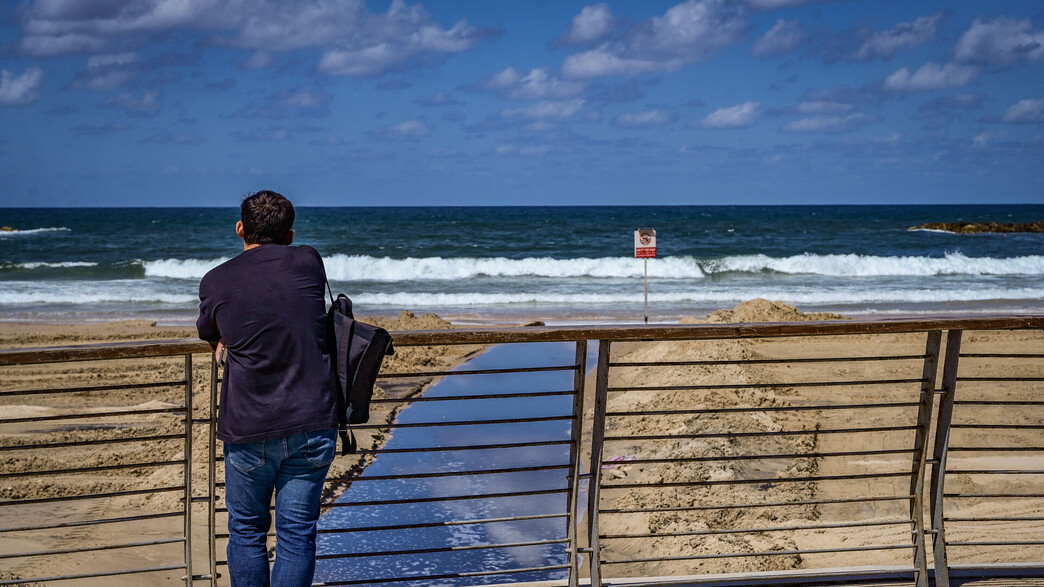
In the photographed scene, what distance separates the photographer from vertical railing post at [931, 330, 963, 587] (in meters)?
2.91

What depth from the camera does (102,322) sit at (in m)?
16.5

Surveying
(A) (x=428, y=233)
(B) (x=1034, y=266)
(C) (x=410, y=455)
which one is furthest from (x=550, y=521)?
(A) (x=428, y=233)

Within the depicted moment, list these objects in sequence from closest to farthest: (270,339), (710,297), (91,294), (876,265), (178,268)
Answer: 1. (270,339)
2. (710,297)
3. (91,294)
4. (178,268)
5. (876,265)

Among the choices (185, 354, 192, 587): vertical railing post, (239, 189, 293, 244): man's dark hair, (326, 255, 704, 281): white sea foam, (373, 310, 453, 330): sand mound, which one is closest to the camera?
(239, 189, 293, 244): man's dark hair

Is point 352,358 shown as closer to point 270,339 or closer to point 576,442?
point 270,339

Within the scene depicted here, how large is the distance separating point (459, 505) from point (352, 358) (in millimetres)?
3167

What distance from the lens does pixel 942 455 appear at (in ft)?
9.79

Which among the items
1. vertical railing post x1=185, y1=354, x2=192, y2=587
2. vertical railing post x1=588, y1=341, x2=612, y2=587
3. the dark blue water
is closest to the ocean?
the dark blue water

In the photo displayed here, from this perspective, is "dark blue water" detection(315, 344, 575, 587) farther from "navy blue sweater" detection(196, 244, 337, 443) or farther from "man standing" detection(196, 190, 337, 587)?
"navy blue sweater" detection(196, 244, 337, 443)

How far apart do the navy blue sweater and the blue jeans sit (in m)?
0.06

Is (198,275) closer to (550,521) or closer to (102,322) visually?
(102,322)

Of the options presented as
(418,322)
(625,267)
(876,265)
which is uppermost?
(876,265)

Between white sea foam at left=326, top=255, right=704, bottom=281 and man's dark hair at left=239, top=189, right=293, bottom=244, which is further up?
man's dark hair at left=239, top=189, right=293, bottom=244

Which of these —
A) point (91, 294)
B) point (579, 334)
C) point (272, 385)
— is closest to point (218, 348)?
point (272, 385)
